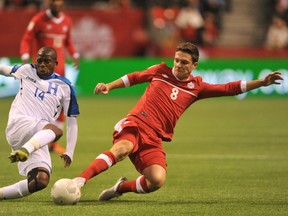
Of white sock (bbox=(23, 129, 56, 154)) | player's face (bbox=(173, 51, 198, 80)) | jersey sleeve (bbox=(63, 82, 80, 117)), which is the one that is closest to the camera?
white sock (bbox=(23, 129, 56, 154))

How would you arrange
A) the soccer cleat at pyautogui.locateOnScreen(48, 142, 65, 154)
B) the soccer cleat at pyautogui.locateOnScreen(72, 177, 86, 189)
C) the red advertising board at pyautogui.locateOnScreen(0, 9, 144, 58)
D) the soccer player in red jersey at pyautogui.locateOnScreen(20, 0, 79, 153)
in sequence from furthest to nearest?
the red advertising board at pyautogui.locateOnScreen(0, 9, 144, 58) < the soccer cleat at pyautogui.locateOnScreen(48, 142, 65, 154) < the soccer player in red jersey at pyautogui.locateOnScreen(20, 0, 79, 153) < the soccer cleat at pyautogui.locateOnScreen(72, 177, 86, 189)

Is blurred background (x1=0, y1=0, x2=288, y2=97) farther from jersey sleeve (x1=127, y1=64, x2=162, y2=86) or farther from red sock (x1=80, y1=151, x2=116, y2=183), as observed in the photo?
red sock (x1=80, y1=151, x2=116, y2=183)

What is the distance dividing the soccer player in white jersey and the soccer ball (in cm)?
30

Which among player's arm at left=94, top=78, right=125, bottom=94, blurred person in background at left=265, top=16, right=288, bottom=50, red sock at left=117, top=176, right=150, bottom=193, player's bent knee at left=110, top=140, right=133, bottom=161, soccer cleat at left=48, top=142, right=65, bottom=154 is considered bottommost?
soccer cleat at left=48, top=142, right=65, bottom=154

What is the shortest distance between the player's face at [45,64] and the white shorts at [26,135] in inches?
19.6

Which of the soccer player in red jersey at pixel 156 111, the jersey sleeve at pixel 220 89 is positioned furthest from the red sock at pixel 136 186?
the jersey sleeve at pixel 220 89

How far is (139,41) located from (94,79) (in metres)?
2.90

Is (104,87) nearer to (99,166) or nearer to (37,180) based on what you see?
(99,166)

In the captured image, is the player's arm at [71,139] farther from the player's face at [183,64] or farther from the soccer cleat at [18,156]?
the player's face at [183,64]

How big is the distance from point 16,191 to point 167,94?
187 centimetres

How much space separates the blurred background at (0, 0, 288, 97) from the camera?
22.5 metres

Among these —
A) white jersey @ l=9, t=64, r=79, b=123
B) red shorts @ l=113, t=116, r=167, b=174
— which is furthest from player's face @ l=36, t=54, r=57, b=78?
red shorts @ l=113, t=116, r=167, b=174

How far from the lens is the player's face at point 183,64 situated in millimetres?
8305

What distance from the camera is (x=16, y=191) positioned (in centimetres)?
785
